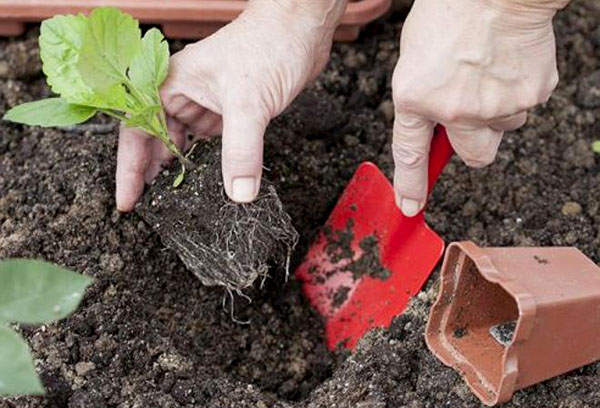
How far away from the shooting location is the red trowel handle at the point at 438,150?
1667mm

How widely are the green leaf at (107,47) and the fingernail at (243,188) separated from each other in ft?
0.84

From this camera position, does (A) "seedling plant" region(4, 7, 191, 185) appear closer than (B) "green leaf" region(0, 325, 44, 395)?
No

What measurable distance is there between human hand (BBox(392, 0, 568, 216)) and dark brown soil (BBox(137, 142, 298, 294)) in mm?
320

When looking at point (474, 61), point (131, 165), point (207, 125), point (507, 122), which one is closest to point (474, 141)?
point (507, 122)

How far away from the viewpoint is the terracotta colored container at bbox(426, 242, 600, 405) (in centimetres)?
142

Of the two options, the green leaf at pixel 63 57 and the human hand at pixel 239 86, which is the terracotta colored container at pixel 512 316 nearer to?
the human hand at pixel 239 86

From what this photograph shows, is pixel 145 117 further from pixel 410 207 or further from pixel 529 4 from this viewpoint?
pixel 529 4

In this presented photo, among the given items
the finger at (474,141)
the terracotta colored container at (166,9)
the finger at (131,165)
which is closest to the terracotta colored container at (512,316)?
the finger at (474,141)

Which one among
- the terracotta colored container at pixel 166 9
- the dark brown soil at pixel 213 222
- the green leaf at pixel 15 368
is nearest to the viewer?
the green leaf at pixel 15 368

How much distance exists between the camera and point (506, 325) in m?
1.64

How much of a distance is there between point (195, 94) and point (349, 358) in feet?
1.80

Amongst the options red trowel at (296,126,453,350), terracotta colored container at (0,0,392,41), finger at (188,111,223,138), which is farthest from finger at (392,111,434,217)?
terracotta colored container at (0,0,392,41)

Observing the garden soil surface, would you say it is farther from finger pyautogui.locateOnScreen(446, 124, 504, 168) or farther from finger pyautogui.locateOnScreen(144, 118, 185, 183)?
finger pyautogui.locateOnScreen(446, 124, 504, 168)

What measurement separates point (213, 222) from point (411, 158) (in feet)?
1.19
